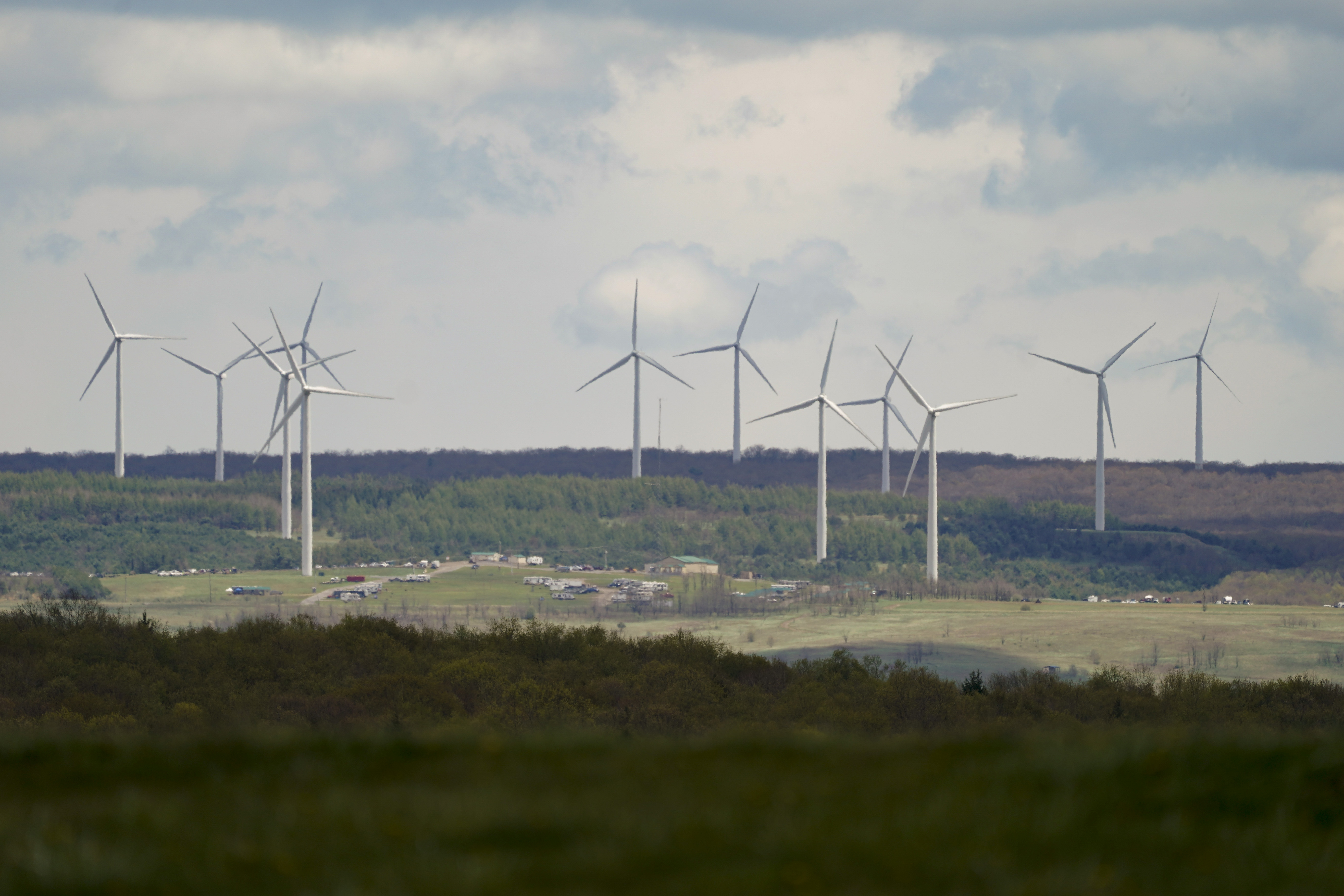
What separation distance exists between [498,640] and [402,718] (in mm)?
31701

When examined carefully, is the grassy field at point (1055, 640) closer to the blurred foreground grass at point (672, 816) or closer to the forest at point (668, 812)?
the forest at point (668, 812)

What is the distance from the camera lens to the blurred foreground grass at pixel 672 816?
1382 centimetres

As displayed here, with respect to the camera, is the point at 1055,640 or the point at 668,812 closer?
the point at 668,812

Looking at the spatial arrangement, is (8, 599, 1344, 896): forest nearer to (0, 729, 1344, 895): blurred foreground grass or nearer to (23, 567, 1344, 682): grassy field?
(0, 729, 1344, 895): blurred foreground grass

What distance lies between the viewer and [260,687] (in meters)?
82.3

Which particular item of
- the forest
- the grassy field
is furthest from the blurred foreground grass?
the grassy field

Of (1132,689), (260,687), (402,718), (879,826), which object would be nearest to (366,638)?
(260,687)

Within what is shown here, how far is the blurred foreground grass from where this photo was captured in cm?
1382

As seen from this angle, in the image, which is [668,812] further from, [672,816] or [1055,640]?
[1055,640]

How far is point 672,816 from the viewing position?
1580 centimetres

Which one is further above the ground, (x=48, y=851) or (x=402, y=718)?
(x=48, y=851)

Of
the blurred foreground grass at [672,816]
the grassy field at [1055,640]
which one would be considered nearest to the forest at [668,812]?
the blurred foreground grass at [672,816]

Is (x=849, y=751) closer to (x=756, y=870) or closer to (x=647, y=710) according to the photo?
(x=756, y=870)

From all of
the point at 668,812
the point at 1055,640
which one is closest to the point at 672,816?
the point at 668,812
